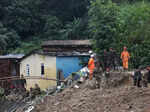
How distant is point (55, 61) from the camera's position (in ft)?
81.3

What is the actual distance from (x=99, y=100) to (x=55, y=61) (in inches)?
425

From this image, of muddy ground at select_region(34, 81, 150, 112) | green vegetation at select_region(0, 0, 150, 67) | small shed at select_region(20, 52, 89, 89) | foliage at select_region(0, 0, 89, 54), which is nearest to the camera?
muddy ground at select_region(34, 81, 150, 112)

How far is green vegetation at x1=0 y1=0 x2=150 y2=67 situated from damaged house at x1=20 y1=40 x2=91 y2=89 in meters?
1.72

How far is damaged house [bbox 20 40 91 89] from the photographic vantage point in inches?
960

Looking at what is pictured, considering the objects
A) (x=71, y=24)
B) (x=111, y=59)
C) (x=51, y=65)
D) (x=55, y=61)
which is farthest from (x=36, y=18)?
(x=111, y=59)

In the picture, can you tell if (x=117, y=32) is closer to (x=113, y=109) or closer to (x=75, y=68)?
(x=75, y=68)

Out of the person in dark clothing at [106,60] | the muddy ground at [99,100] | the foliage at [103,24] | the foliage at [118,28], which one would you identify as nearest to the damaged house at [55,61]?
the foliage at [103,24]

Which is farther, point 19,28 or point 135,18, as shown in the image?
point 19,28

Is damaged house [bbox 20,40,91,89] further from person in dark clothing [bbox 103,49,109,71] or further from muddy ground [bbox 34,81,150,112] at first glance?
muddy ground [bbox 34,81,150,112]

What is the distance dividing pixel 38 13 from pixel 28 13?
8.56 feet

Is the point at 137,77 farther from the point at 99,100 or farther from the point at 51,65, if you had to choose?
the point at 51,65

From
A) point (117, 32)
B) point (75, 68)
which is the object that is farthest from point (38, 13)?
point (117, 32)

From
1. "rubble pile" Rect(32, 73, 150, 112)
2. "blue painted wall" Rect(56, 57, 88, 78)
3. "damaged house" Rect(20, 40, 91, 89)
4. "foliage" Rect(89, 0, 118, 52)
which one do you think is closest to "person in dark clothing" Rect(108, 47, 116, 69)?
"rubble pile" Rect(32, 73, 150, 112)

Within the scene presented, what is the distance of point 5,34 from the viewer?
35188mm
